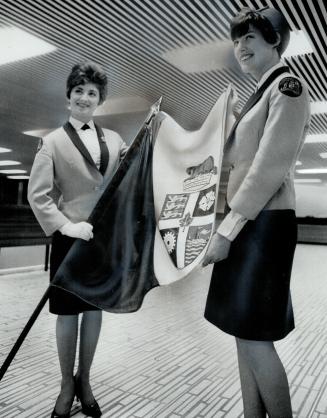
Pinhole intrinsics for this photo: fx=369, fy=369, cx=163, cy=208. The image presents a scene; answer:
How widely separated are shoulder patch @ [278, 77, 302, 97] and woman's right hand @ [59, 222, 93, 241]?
81cm

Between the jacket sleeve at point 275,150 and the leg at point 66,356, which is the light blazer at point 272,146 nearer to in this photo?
the jacket sleeve at point 275,150

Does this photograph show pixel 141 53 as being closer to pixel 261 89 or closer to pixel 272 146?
pixel 261 89

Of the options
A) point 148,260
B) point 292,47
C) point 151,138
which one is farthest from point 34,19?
point 148,260

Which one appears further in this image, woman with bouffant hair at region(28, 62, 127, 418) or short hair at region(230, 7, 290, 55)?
woman with bouffant hair at region(28, 62, 127, 418)

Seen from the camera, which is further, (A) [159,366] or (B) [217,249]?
(A) [159,366]

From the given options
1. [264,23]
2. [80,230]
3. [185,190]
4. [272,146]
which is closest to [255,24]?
[264,23]

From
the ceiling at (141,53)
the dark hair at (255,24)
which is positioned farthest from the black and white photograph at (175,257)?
the ceiling at (141,53)

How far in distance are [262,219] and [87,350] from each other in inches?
37.8

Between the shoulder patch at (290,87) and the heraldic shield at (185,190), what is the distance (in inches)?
9.1

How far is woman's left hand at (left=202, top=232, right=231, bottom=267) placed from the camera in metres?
1.05

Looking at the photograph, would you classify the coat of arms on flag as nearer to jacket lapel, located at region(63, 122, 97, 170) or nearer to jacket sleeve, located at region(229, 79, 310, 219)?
jacket sleeve, located at region(229, 79, 310, 219)

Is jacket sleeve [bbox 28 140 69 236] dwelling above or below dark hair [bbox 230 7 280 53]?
below

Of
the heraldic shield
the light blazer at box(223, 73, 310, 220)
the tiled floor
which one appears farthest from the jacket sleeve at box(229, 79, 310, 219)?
the tiled floor

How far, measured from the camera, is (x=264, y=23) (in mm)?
1062
